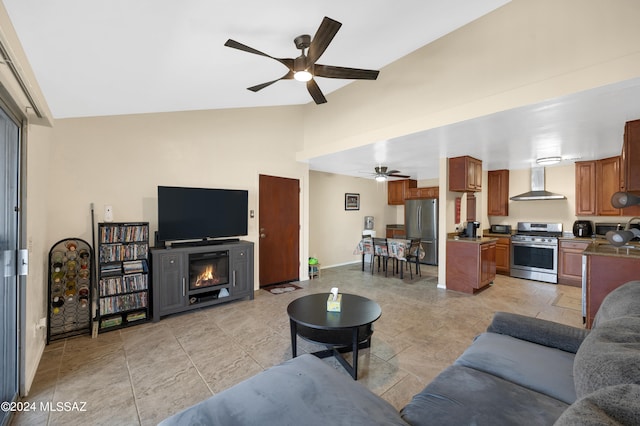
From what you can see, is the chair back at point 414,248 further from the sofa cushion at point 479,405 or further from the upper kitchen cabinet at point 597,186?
the sofa cushion at point 479,405

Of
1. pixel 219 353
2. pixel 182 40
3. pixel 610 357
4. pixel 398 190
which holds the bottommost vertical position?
pixel 219 353

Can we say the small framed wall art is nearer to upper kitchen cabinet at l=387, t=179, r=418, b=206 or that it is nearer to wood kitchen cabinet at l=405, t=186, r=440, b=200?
upper kitchen cabinet at l=387, t=179, r=418, b=206

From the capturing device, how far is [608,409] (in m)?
0.70

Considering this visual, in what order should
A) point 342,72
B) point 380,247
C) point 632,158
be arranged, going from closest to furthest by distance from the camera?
point 342,72, point 632,158, point 380,247

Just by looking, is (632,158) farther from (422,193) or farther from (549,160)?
(422,193)

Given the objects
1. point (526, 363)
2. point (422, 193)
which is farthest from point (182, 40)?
point (422, 193)

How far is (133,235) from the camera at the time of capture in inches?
120

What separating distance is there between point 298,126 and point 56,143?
329 centimetres

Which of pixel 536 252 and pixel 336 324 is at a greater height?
pixel 536 252

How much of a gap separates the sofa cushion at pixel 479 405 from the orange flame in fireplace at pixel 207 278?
299 centimetres

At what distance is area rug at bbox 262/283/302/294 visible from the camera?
438cm

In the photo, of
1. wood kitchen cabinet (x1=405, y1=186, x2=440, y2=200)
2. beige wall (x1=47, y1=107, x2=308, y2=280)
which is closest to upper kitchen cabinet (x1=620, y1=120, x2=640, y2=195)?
wood kitchen cabinet (x1=405, y1=186, x2=440, y2=200)

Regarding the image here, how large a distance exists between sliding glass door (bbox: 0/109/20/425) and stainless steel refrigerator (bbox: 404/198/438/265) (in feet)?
21.9

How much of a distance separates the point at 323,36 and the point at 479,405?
2.38 meters
